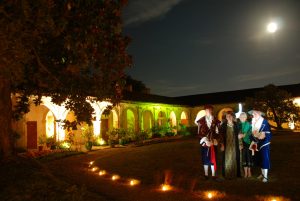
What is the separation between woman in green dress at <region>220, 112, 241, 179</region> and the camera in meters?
7.61

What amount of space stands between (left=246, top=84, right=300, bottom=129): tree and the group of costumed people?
17.9m

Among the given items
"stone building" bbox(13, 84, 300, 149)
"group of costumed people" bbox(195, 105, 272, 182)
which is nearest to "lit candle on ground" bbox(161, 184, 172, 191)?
"group of costumed people" bbox(195, 105, 272, 182)

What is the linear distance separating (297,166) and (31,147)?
17.4 m

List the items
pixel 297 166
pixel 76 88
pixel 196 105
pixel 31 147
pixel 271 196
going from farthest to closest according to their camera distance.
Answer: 1. pixel 196 105
2. pixel 31 147
3. pixel 297 166
4. pixel 76 88
5. pixel 271 196

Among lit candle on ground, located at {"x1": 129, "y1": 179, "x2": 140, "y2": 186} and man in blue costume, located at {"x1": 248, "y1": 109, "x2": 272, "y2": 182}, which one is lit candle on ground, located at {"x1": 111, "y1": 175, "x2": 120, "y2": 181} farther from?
man in blue costume, located at {"x1": 248, "y1": 109, "x2": 272, "y2": 182}

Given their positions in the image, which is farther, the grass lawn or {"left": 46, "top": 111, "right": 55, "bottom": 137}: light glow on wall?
{"left": 46, "top": 111, "right": 55, "bottom": 137}: light glow on wall

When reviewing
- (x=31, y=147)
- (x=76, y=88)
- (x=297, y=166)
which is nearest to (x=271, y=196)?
(x=297, y=166)

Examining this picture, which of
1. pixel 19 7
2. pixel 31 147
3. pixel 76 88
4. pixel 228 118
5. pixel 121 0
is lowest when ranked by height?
pixel 31 147

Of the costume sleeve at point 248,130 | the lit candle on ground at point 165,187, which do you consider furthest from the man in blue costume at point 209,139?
the lit candle on ground at point 165,187

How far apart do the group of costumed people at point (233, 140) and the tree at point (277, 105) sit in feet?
58.7

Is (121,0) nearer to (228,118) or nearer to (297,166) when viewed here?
(228,118)

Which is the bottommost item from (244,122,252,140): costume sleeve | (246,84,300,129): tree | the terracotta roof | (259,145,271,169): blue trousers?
(259,145,271,169): blue trousers

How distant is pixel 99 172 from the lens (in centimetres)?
954

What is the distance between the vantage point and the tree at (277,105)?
24984 mm
